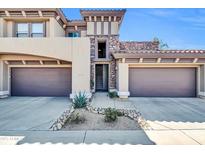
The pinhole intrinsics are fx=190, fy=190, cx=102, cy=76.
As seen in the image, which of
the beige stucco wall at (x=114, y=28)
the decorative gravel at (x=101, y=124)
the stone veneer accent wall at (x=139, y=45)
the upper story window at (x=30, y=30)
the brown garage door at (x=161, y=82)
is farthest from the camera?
the stone veneer accent wall at (x=139, y=45)

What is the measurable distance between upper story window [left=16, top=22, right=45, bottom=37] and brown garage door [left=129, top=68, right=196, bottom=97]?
809cm

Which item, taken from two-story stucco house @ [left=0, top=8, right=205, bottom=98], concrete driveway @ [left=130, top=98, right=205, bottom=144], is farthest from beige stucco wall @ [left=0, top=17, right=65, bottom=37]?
concrete driveway @ [left=130, top=98, right=205, bottom=144]

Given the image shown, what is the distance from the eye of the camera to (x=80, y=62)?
12.2 meters

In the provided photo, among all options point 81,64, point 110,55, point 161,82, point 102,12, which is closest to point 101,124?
point 81,64

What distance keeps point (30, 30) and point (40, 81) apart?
4445 millimetres

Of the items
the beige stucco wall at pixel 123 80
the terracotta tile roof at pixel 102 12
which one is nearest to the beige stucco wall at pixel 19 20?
the terracotta tile roof at pixel 102 12

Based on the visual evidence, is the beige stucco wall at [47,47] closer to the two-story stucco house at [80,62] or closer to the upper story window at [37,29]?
the two-story stucco house at [80,62]

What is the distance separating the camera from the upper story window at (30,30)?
1566 centimetres

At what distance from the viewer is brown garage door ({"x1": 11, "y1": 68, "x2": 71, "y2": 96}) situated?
1459 cm

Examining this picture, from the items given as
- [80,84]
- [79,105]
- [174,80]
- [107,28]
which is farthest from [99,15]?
[79,105]

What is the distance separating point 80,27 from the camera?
18219 millimetres

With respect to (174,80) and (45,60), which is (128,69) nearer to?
(174,80)
